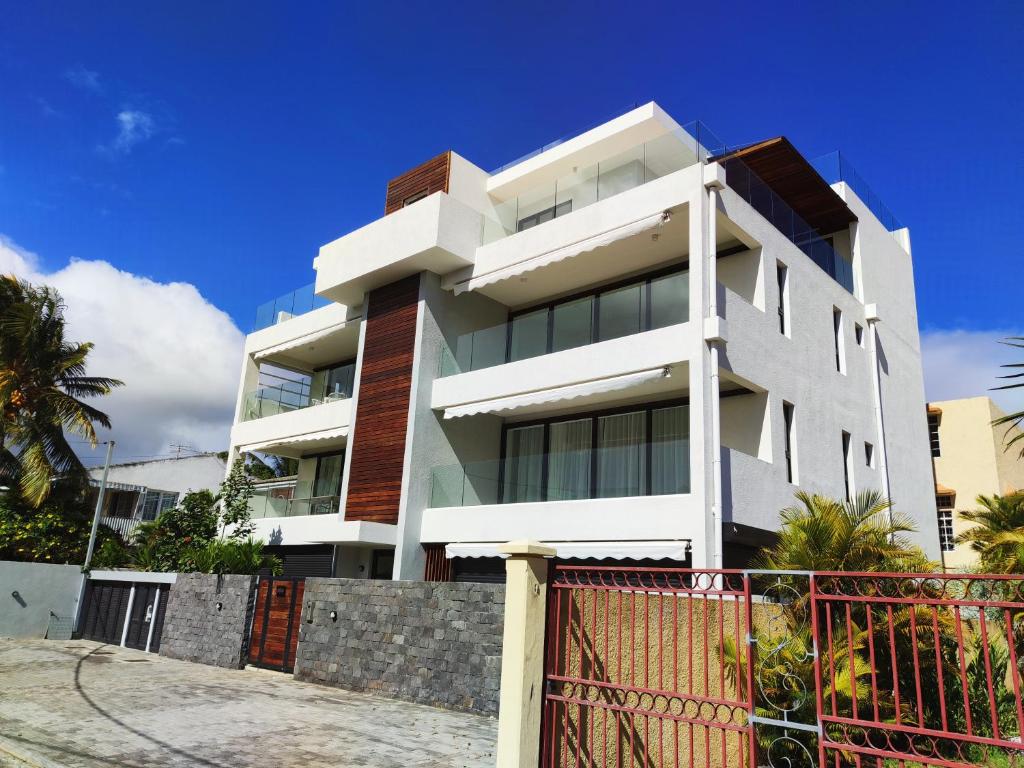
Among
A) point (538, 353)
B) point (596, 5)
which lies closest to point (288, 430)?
point (538, 353)

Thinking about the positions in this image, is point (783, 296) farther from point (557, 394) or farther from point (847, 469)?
point (557, 394)

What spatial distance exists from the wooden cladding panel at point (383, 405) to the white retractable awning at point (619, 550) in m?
3.39

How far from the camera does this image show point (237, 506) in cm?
2312

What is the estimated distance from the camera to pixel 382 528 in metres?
18.2

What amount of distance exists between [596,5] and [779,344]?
8.24 m

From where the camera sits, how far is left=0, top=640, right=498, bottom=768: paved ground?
340 inches

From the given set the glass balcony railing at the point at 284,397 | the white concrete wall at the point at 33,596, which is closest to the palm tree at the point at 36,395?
the white concrete wall at the point at 33,596

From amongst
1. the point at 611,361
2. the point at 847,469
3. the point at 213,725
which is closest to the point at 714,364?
the point at 611,361

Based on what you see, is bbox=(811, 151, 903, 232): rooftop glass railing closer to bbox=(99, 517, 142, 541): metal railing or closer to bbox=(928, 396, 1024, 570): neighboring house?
bbox=(928, 396, 1024, 570): neighboring house

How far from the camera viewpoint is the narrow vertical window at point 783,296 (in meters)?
17.8

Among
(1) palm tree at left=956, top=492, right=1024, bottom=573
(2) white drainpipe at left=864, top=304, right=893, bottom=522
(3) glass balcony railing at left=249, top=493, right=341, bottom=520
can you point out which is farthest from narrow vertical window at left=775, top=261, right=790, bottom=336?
(3) glass balcony railing at left=249, top=493, right=341, bottom=520

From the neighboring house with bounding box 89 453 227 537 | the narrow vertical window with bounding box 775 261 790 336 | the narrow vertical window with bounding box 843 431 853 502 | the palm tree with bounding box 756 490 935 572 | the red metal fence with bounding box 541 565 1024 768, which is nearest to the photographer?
the red metal fence with bounding box 541 565 1024 768

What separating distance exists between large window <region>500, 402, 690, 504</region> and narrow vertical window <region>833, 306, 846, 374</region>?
5689 mm

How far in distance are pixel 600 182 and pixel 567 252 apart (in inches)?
94.3
